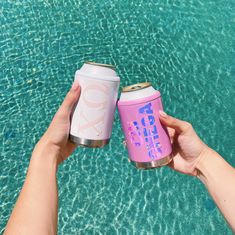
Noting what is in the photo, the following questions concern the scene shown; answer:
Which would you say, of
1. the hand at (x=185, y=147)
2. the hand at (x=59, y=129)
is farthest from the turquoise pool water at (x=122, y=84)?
the hand at (x=59, y=129)

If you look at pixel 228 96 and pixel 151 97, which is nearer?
pixel 151 97

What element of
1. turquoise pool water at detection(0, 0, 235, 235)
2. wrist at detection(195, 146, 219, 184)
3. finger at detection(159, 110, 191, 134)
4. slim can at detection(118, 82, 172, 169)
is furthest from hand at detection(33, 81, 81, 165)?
turquoise pool water at detection(0, 0, 235, 235)

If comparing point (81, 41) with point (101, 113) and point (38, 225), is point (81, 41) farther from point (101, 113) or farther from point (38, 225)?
point (38, 225)

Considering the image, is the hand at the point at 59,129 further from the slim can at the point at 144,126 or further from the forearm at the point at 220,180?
the forearm at the point at 220,180

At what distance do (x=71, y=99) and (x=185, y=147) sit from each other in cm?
63

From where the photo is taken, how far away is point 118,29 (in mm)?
4930

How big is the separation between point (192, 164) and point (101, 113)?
22.1 inches

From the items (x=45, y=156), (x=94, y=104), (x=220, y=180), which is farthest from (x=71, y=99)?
(x=220, y=180)

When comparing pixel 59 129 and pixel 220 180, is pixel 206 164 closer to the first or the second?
pixel 220 180

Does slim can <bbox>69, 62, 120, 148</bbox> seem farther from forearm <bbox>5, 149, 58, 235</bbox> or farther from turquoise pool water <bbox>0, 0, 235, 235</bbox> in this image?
turquoise pool water <bbox>0, 0, 235, 235</bbox>

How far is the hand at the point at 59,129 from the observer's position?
189 centimetres

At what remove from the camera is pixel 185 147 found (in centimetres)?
211

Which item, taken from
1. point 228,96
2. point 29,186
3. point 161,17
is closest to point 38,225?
point 29,186

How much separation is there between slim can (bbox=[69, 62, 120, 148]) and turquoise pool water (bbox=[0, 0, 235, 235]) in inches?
73.1
